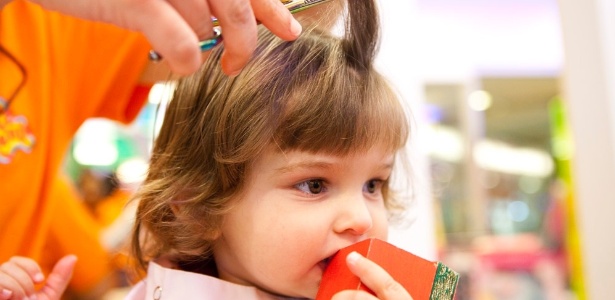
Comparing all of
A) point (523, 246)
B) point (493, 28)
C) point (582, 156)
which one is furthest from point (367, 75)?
point (493, 28)

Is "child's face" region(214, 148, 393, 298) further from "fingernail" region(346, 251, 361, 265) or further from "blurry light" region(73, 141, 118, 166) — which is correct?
"blurry light" region(73, 141, 118, 166)

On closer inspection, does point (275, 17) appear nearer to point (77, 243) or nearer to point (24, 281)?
point (24, 281)

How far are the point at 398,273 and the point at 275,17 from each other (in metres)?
0.35

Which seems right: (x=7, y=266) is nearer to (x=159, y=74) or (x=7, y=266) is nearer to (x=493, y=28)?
(x=159, y=74)

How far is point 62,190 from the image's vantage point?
168 centimetres

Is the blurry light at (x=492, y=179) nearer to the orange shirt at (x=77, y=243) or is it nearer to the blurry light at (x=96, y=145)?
the blurry light at (x=96, y=145)

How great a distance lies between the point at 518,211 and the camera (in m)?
5.34

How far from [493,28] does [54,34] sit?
3.40 meters

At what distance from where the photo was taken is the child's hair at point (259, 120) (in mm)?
882

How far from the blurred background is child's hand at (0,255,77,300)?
0.21 metres

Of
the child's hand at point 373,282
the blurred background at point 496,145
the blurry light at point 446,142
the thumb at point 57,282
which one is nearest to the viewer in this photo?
the child's hand at point 373,282

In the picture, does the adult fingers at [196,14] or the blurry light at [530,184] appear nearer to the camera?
the adult fingers at [196,14]

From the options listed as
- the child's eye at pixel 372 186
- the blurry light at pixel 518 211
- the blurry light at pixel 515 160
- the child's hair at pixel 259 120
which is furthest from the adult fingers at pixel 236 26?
the blurry light at pixel 515 160

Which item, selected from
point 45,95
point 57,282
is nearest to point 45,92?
point 45,95
